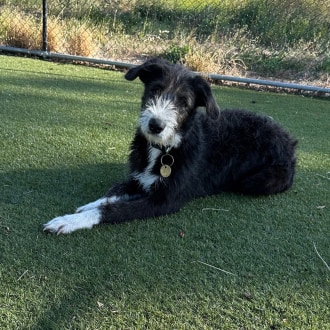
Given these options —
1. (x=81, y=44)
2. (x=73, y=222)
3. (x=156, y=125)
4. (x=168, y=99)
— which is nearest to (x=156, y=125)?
(x=156, y=125)

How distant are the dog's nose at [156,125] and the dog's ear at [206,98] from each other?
17.7 inches

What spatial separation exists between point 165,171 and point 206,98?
0.72 metres

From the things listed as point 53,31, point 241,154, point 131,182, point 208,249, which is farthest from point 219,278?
point 53,31

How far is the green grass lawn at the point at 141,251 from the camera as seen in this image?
2279 millimetres

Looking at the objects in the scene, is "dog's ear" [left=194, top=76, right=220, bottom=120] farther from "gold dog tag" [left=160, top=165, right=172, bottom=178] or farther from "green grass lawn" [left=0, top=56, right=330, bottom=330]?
"green grass lawn" [left=0, top=56, right=330, bottom=330]

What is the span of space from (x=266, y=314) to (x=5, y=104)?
4.49 meters

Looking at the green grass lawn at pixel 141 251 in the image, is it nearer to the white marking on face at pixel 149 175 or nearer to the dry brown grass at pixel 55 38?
the white marking on face at pixel 149 175

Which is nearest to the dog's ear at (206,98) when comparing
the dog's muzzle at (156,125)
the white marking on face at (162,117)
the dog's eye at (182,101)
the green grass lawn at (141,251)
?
the dog's eye at (182,101)

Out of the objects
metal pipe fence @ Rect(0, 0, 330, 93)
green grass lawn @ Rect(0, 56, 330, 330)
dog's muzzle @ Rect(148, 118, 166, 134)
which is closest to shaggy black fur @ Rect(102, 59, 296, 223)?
green grass lawn @ Rect(0, 56, 330, 330)

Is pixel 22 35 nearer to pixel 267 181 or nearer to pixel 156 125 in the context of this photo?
pixel 156 125

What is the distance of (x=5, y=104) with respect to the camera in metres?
5.45

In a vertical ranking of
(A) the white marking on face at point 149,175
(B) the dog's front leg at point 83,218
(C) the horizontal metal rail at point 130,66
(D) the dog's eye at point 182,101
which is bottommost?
(B) the dog's front leg at point 83,218

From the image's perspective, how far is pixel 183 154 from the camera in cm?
361

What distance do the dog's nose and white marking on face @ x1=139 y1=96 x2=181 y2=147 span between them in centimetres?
2
